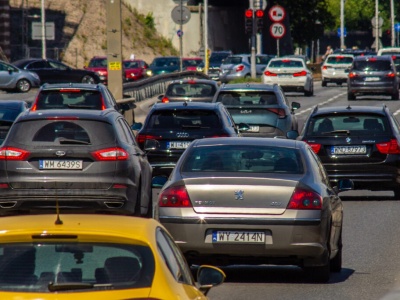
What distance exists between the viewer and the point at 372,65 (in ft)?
166

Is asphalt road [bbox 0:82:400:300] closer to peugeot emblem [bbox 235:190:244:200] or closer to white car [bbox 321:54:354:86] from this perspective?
peugeot emblem [bbox 235:190:244:200]

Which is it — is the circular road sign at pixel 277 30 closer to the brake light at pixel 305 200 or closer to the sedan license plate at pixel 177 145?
the sedan license plate at pixel 177 145

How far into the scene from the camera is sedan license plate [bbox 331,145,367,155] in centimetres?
2000

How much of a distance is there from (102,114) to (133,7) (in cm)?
8186

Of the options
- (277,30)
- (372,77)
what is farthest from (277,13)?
(372,77)

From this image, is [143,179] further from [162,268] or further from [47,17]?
[47,17]

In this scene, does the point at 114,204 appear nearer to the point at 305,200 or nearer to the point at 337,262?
the point at 337,262

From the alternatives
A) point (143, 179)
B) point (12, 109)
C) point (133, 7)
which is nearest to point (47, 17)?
point (133, 7)

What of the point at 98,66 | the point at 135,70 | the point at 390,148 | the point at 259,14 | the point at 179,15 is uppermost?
the point at 259,14

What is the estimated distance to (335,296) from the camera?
1098 centimetres

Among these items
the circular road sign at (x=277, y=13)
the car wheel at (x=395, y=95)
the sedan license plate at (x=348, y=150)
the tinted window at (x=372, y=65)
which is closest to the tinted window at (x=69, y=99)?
the sedan license plate at (x=348, y=150)

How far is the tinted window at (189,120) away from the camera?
20375 millimetres

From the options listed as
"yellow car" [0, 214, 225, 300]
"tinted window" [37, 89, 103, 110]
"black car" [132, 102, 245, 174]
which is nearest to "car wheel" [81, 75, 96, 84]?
"tinted window" [37, 89, 103, 110]

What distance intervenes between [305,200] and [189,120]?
9117 mm
